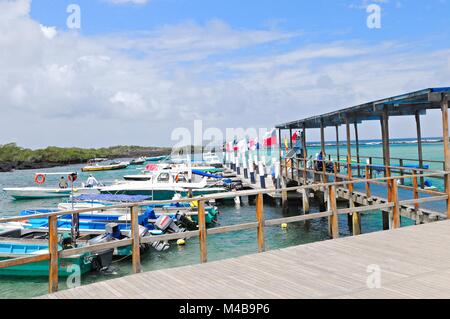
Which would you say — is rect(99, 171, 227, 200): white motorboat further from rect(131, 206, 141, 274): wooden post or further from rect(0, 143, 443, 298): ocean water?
rect(131, 206, 141, 274): wooden post

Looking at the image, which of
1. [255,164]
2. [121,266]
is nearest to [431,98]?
[121,266]

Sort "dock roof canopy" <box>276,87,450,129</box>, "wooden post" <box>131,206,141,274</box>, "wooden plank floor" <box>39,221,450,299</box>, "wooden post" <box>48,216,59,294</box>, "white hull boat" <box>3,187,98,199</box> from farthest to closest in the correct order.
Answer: "white hull boat" <box>3,187,98,199</box> < "dock roof canopy" <box>276,87,450,129</box> < "wooden post" <box>131,206,141,274</box> < "wooden post" <box>48,216,59,294</box> < "wooden plank floor" <box>39,221,450,299</box>

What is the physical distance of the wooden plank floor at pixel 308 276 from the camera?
15.9ft

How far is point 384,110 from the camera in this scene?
1438 cm

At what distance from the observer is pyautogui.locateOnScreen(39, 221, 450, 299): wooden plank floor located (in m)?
4.84

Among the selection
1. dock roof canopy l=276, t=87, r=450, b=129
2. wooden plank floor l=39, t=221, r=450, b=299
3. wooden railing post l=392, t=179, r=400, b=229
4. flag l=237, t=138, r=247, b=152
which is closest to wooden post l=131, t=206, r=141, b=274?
wooden plank floor l=39, t=221, r=450, b=299

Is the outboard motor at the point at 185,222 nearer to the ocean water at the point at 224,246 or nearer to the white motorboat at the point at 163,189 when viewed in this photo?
the ocean water at the point at 224,246

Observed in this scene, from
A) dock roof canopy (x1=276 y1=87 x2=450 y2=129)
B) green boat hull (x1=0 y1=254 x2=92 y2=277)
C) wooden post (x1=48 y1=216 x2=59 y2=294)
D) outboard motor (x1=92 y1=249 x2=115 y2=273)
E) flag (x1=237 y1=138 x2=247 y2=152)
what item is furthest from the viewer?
flag (x1=237 y1=138 x2=247 y2=152)

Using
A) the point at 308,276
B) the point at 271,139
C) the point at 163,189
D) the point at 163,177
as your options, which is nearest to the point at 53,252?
the point at 308,276

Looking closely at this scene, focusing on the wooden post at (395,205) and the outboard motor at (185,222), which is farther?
the outboard motor at (185,222)

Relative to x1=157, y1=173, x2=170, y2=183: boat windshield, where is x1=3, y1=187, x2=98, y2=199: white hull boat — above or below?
below

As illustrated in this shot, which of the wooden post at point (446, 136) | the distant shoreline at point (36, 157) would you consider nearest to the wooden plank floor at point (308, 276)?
the wooden post at point (446, 136)
